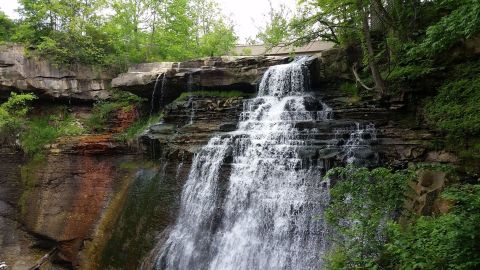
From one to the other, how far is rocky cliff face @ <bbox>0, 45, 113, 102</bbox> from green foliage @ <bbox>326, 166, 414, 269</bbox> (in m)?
15.4

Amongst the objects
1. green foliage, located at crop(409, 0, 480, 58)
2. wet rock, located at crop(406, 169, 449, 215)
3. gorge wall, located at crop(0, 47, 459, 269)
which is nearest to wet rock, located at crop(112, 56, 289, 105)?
gorge wall, located at crop(0, 47, 459, 269)

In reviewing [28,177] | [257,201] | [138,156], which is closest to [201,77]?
[138,156]

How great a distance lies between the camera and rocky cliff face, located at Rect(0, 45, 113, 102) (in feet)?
56.2

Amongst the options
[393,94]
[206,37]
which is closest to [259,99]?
[393,94]

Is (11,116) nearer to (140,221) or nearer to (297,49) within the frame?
(140,221)

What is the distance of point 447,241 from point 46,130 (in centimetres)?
1655

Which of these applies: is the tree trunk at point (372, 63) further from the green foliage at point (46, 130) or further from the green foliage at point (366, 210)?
the green foliage at point (46, 130)

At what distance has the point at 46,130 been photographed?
55.3 feet

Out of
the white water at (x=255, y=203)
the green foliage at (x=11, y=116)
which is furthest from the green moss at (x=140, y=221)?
the green foliage at (x=11, y=116)

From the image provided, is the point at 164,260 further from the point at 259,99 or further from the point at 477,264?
the point at 477,264

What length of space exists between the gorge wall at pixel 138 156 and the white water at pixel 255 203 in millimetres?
530

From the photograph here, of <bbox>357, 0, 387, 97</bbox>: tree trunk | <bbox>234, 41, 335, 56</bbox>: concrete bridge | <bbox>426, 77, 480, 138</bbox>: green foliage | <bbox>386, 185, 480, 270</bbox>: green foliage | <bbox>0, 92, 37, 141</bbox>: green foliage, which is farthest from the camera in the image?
<bbox>234, 41, 335, 56</bbox>: concrete bridge

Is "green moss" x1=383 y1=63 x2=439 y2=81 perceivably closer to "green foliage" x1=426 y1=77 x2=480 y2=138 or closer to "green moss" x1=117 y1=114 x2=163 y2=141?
"green foliage" x1=426 y1=77 x2=480 y2=138

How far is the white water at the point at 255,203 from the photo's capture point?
9336 mm
